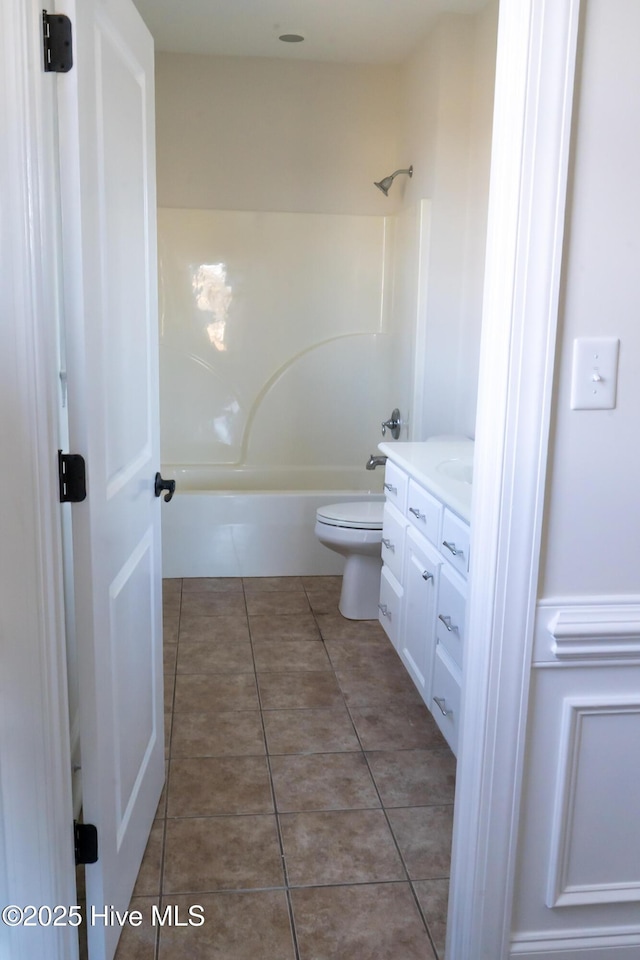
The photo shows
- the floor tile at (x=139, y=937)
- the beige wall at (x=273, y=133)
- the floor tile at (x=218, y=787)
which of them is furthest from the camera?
A: the beige wall at (x=273, y=133)

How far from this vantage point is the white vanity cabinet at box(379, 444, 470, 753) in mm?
2332

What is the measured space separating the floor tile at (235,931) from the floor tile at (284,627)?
5.16 feet

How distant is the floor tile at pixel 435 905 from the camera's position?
6.15ft

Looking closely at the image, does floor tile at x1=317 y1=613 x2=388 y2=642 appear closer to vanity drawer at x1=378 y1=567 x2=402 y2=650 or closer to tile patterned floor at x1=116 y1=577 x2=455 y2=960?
tile patterned floor at x1=116 y1=577 x2=455 y2=960

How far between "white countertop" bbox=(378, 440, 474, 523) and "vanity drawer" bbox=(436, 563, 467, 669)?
201 mm

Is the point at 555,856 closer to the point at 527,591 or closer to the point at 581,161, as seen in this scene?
the point at 527,591

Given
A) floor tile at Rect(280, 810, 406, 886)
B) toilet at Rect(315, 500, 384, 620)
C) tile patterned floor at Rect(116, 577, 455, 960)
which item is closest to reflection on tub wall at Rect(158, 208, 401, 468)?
toilet at Rect(315, 500, 384, 620)

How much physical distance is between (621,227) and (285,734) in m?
1.91

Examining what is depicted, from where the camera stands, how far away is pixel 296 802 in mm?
2381

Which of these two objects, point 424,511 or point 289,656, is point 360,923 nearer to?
point 424,511

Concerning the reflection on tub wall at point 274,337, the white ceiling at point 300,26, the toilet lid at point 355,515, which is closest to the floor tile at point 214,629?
the toilet lid at point 355,515

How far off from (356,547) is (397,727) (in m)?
0.94

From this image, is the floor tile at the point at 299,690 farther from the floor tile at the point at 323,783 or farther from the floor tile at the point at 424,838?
the floor tile at the point at 424,838

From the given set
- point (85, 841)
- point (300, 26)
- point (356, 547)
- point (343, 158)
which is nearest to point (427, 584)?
point (356, 547)
